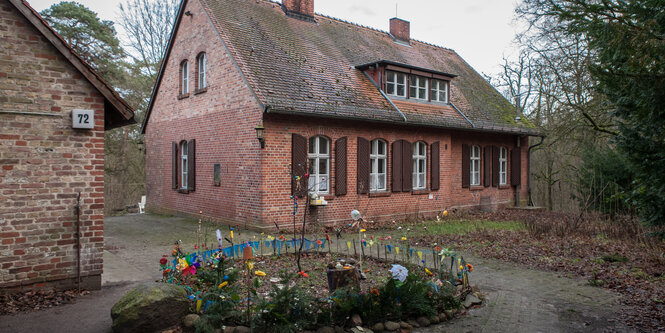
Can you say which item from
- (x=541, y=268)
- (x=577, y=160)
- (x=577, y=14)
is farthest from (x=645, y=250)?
(x=577, y=160)

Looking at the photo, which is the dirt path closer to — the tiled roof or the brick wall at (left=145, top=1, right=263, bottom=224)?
Result: the brick wall at (left=145, top=1, right=263, bottom=224)

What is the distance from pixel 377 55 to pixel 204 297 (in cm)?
1470

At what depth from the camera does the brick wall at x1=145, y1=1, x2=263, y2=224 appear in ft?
42.9

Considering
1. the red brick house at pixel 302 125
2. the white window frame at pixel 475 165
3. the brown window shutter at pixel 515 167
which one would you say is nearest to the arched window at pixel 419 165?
the red brick house at pixel 302 125

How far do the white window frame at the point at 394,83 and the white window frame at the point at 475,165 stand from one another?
15.0 feet

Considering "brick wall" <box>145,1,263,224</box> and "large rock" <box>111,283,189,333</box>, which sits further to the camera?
"brick wall" <box>145,1,263,224</box>

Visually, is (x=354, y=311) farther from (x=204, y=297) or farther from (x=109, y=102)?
(x=109, y=102)

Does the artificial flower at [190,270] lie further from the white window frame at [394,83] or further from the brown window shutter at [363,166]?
the white window frame at [394,83]

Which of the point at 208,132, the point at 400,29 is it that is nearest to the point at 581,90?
the point at 400,29

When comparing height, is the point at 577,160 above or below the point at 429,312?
above

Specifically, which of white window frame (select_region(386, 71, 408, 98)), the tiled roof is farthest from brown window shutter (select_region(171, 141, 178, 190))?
white window frame (select_region(386, 71, 408, 98))

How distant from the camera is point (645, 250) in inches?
373

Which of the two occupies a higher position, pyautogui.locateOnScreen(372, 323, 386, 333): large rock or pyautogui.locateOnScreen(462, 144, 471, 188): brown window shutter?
pyautogui.locateOnScreen(462, 144, 471, 188): brown window shutter

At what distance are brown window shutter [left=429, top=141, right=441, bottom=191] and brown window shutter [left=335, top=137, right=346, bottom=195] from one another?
4189 millimetres
